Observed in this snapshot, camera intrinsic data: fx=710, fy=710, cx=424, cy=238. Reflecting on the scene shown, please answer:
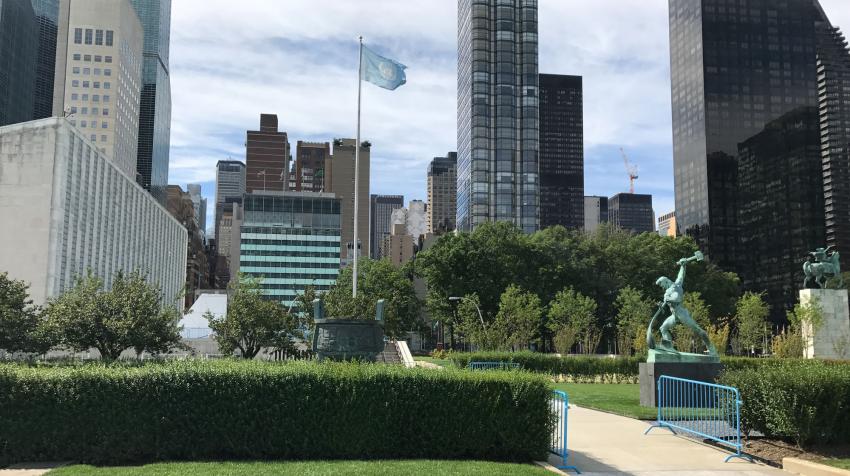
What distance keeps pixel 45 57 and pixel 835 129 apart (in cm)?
A: 17385

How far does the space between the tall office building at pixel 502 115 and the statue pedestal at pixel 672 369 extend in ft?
339

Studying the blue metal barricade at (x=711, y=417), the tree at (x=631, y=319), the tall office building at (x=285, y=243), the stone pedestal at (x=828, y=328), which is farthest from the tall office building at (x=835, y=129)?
the blue metal barricade at (x=711, y=417)

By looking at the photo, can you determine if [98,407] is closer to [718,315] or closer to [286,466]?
[286,466]

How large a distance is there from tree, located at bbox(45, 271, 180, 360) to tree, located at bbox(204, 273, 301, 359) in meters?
4.31

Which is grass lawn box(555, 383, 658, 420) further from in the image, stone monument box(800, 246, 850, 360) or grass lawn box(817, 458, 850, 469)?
stone monument box(800, 246, 850, 360)

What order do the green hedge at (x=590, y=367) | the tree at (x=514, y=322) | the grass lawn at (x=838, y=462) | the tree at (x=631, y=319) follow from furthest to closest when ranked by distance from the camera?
1. the tree at (x=631, y=319)
2. the tree at (x=514, y=322)
3. the green hedge at (x=590, y=367)
4. the grass lawn at (x=838, y=462)

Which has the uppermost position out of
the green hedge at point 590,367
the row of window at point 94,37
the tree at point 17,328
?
the row of window at point 94,37

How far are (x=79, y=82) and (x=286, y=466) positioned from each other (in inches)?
5608

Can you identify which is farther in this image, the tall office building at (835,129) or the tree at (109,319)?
the tall office building at (835,129)

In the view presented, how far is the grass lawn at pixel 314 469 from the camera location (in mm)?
10883

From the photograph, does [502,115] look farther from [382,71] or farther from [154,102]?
[154,102]

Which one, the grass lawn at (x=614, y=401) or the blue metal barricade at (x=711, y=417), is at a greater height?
the blue metal barricade at (x=711, y=417)

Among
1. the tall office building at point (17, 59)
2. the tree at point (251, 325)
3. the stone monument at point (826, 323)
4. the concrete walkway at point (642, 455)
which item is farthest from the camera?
the tall office building at point (17, 59)

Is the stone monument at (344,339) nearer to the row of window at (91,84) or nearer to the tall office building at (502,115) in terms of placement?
the tall office building at (502,115)
